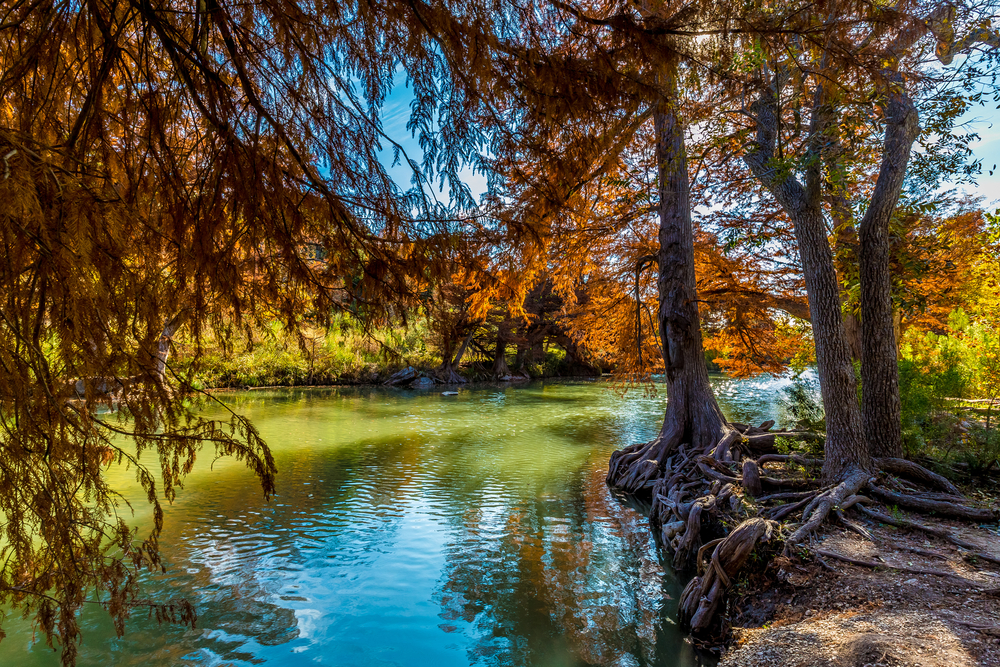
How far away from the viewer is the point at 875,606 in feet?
10.2

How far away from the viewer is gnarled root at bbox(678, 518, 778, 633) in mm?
3713

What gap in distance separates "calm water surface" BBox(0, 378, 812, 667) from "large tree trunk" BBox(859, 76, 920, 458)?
3.02 meters

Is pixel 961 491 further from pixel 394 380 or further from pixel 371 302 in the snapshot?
pixel 394 380

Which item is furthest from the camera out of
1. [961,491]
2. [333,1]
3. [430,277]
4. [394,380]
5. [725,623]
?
[394,380]

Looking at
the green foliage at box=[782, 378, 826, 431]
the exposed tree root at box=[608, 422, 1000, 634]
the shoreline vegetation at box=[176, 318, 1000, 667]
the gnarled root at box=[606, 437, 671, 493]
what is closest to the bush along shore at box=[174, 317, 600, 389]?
the gnarled root at box=[606, 437, 671, 493]

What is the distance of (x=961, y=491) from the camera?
16.1 ft

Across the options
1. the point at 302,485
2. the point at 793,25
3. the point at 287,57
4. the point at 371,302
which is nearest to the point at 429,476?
the point at 302,485

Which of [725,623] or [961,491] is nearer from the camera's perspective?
[725,623]

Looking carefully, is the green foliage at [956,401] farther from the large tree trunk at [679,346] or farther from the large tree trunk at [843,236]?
the large tree trunk at [679,346]

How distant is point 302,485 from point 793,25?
8.35 meters

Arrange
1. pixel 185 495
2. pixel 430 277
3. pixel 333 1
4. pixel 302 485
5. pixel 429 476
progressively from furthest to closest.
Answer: pixel 429 476
pixel 302 485
pixel 185 495
pixel 430 277
pixel 333 1

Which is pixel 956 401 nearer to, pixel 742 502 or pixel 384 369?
A: pixel 742 502

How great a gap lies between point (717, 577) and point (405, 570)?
2.99 meters

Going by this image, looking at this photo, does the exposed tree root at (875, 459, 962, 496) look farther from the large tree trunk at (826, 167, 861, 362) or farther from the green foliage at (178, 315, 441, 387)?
the green foliage at (178, 315, 441, 387)
